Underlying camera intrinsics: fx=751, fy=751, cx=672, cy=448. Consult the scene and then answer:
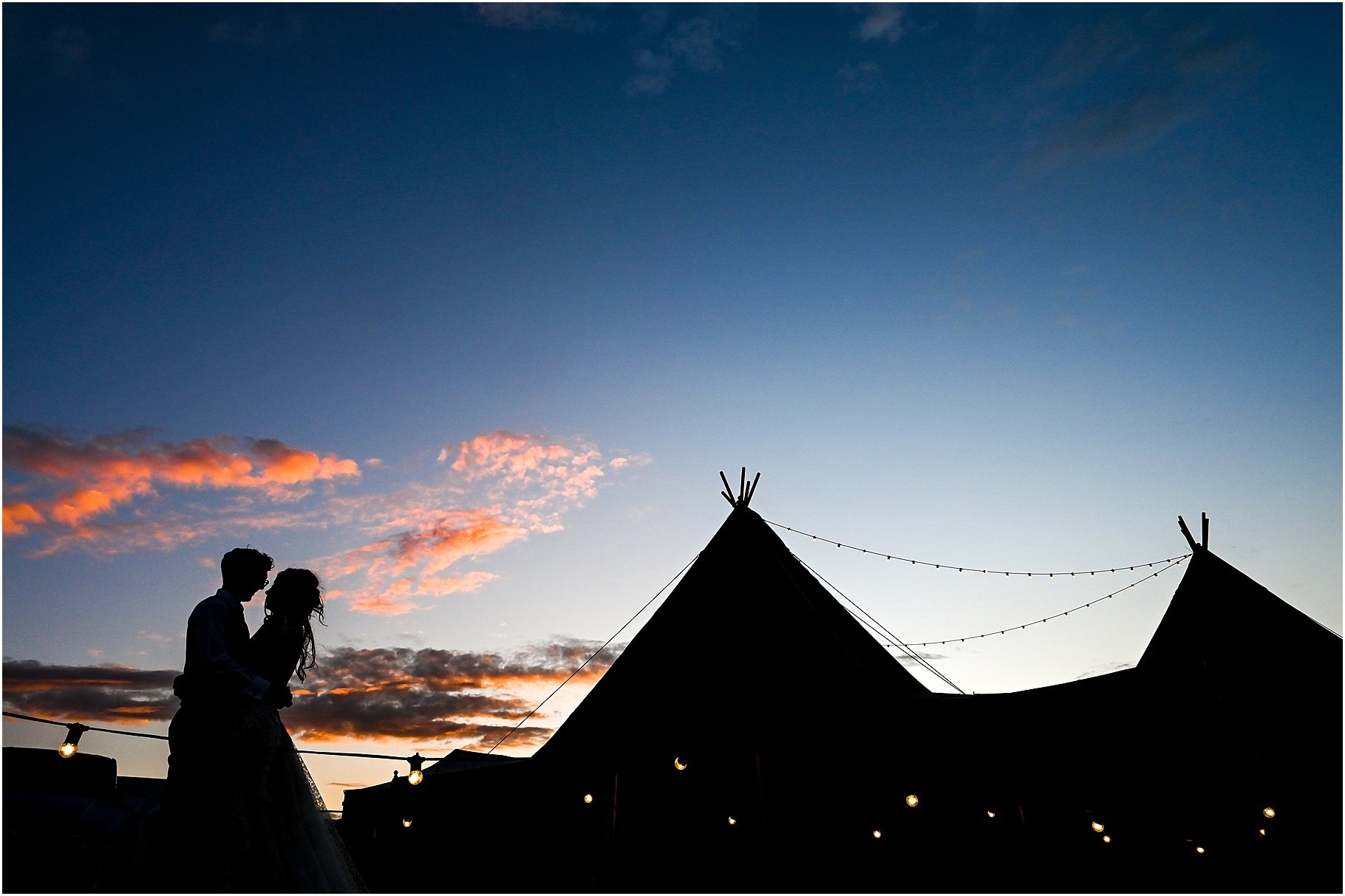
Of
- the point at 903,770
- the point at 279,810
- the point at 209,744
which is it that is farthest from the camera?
the point at 903,770

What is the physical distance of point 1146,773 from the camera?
5.05m

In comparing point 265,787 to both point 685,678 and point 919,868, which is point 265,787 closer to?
point 685,678

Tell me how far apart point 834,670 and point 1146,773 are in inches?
87.4

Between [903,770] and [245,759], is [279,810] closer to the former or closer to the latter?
[245,759]

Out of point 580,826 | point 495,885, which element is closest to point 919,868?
point 580,826

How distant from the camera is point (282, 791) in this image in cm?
292

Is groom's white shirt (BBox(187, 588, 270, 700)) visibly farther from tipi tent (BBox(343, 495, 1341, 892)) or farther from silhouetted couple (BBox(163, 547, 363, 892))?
tipi tent (BBox(343, 495, 1341, 892))

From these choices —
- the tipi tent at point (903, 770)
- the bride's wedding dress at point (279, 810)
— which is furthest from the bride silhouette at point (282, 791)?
the tipi tent at point (903, 770)

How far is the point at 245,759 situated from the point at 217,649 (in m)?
0.42

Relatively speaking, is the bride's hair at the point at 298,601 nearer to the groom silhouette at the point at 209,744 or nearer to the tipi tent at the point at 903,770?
the groom silhouette at the point at 209,744

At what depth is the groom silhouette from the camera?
2.56m

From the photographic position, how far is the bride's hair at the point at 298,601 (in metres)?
3.05

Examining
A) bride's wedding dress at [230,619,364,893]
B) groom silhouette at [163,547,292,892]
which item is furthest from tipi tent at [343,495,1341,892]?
groom silhouette at [163,547,292,892]

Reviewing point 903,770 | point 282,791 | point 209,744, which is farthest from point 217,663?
point 903,770
